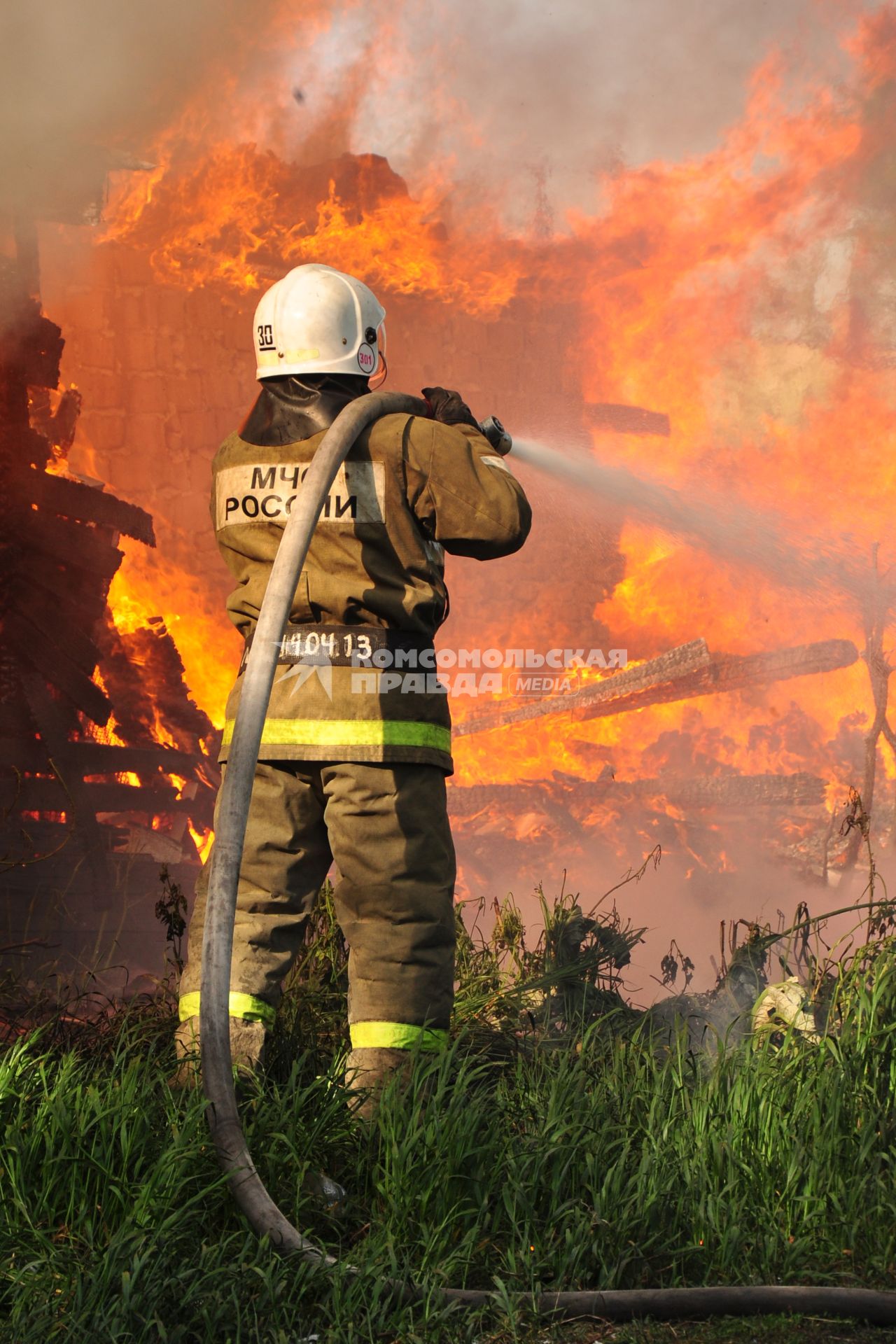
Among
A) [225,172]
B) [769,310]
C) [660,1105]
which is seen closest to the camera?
[660,1105]

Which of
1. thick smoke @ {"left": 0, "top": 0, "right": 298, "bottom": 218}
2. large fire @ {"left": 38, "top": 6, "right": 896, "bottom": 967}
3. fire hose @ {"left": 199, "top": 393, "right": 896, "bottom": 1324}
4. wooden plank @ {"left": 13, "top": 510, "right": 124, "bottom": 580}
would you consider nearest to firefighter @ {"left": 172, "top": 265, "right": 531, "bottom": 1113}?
fire hose @ {"left": 199, "top": 393, "right": 896, "bottom": 1324}

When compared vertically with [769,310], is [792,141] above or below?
above

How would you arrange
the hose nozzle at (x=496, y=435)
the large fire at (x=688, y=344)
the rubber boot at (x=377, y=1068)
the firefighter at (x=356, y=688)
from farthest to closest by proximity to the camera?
the large fire at (x=688, y=344), the hose nozzle at (x=496, y=435), the firefighter at (x=356, y=688), the rubber boot at (x=377, y=1068)

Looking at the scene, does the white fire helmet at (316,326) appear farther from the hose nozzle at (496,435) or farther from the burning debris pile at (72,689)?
the burning debris pile at (72,689)

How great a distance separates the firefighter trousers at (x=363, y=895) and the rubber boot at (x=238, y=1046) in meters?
0.03

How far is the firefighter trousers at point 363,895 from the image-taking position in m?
3.14

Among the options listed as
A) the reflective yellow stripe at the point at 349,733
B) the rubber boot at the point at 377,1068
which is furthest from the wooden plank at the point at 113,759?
the rubber boot at the point at 377,1068

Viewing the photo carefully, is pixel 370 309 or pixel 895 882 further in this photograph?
pixel 895 882

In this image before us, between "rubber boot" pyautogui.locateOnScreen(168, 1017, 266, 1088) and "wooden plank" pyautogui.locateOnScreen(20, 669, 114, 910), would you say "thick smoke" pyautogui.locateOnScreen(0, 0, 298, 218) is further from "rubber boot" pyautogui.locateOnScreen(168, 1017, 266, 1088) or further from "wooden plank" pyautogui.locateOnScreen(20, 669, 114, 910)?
"rubber boot" pyautogui.locateOnScreen(168, 1017, 266, 1088)

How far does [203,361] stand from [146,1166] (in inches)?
330

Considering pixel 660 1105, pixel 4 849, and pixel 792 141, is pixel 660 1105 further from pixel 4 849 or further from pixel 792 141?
pixel 792 141

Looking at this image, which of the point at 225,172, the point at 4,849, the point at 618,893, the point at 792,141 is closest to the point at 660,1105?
the point at 4,849

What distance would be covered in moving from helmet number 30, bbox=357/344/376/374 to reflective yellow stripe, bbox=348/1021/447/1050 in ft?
5.66

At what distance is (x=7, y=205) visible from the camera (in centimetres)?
758
